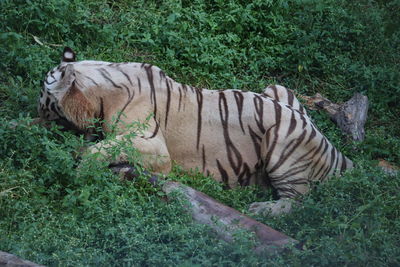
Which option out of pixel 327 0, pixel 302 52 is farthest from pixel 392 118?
pixel 327 0

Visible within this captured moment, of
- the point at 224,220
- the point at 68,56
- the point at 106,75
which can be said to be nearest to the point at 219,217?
the point at 224,220

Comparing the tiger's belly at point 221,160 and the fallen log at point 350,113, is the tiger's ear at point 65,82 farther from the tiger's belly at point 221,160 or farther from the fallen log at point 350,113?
the fallen log at point 350,113

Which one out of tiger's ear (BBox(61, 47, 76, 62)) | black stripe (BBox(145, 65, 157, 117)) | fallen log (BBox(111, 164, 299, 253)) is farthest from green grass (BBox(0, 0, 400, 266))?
black stripe (BBox(145, 65, 157, 117))

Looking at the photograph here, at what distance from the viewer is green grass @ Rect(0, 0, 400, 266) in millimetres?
4504

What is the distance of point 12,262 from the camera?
3.98 m

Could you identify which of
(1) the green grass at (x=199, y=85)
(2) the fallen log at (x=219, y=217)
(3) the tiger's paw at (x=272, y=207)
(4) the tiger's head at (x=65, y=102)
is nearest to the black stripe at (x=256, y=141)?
(1) the green grass at (x=199, y=85)

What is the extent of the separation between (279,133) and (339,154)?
2.06 ft

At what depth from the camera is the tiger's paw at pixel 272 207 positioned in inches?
216

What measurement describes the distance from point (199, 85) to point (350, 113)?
1.52 metres

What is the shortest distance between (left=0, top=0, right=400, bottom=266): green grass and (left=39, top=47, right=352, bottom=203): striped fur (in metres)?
0.23

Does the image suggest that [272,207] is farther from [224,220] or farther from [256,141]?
[224,220]

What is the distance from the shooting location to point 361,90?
7.92 meters

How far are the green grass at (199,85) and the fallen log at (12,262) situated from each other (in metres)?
0.33

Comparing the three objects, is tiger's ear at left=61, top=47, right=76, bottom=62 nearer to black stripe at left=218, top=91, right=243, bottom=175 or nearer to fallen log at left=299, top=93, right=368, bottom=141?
black stripe at left=218, top=91, right=243, bottom=175
